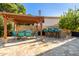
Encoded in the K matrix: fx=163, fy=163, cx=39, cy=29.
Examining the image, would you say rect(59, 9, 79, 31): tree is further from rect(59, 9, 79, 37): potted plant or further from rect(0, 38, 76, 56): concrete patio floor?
rect(0, 38, 76, 56): concrete patio floor

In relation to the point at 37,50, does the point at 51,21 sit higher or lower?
higher

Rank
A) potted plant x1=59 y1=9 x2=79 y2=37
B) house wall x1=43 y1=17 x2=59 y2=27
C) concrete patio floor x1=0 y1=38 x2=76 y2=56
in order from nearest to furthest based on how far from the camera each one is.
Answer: concrete patio floor x1=0 y1=38 x2=76 y2=56
potted plant x1=59 y1=9 x2=79 y2=37
house wall x1=43 y1=17 x2=59 y2=27

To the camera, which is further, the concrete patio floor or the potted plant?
the potted plant

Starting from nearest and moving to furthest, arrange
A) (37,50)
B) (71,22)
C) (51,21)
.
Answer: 1. (37,50)
2. (71,22)
3. (51,21)

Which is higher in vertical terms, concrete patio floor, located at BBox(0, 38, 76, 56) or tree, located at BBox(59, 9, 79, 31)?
tree, located at BBox(59, 9, 79, 31)

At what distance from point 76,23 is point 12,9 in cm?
958

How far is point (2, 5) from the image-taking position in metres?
23.4

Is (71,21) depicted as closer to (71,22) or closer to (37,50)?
(71,22)

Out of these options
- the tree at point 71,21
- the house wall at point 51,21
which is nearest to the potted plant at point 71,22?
the tree at point 71,21

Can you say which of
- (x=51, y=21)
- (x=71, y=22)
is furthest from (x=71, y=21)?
(x=51, y=21)

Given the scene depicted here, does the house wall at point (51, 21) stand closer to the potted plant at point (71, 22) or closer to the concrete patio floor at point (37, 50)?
the potted plant at point (71, 22)

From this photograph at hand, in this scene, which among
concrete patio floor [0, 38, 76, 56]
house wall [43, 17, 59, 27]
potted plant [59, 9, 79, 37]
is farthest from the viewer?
house wall [43, 17, 59, 27]

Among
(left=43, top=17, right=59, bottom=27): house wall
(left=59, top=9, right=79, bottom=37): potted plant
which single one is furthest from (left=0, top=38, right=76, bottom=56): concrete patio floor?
(left=43, top=17, right=59, bottom=27): house wall

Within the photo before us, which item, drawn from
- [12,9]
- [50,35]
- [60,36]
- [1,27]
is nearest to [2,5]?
[12,9]
